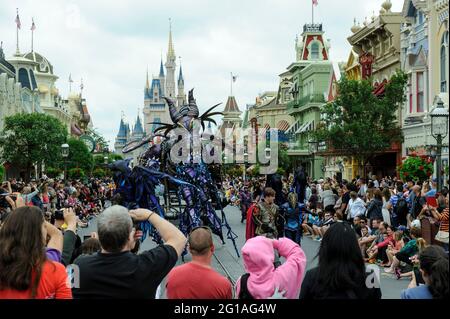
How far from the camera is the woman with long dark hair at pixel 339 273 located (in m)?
4.53

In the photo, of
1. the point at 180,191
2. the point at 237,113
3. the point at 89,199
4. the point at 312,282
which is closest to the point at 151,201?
the point at 180,191

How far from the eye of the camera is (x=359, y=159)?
38469mm

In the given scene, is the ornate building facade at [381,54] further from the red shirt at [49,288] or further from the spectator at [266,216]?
the red shirt at [49,288]

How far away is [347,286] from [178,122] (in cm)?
1245

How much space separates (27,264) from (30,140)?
4910 centimetres

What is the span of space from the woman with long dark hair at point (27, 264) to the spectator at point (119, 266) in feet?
0.53

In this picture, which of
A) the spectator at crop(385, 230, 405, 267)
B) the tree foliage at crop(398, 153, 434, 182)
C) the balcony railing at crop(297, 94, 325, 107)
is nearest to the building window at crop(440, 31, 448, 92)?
the tree foliage at crop(398, 153, 434, 182)

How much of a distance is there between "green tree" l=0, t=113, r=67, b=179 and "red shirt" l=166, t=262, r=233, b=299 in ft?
158

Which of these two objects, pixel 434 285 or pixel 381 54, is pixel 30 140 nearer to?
pixel 381 54

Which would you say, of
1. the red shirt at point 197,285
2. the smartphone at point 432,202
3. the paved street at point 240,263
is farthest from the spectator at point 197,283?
the smartphone at point 432,202

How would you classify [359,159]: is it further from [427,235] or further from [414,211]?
[427,235]


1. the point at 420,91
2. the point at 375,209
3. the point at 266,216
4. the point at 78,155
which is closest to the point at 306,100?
the point at 78,155

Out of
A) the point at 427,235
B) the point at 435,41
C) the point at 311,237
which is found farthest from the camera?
the point at 435,41

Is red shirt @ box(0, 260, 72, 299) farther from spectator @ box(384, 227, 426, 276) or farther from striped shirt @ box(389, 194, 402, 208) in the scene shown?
striped shirt @ box(389, 194, 402, 208)
